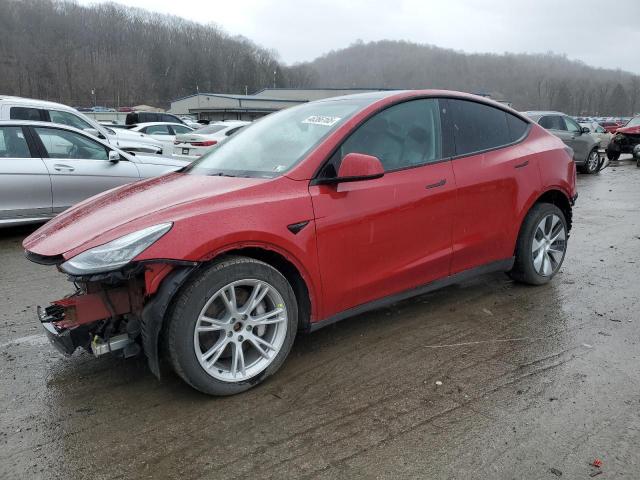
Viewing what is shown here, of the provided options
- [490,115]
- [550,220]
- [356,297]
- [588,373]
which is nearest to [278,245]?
[356,297]

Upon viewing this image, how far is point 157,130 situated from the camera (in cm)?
1938

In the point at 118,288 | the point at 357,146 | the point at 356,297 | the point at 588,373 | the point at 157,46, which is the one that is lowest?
the point at 588,373

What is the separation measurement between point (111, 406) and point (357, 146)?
207cm

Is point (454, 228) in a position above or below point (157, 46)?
below

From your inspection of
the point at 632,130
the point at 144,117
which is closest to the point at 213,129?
the point at 632,130

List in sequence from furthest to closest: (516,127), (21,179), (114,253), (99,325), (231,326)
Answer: (21,179) < (516,127) < (231,326) < (99,325) < (114,253)

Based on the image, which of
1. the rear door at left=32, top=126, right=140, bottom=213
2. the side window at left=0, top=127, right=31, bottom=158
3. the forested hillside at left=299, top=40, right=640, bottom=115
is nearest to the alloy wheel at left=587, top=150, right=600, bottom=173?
the rear door at left=32, top=126, right=140, bottom=213

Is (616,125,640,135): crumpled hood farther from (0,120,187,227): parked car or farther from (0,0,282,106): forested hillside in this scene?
(0,0,282,106): forested hillside

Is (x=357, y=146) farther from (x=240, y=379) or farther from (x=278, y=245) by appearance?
(x=240, y=379)

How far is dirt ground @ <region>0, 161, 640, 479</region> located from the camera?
2.31 meters

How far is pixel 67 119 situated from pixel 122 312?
26.4 ft

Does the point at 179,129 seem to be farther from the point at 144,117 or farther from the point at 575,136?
the point at 575,136

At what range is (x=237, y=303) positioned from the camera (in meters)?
2.87

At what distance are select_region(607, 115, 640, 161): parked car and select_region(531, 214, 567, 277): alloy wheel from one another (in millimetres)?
14813
